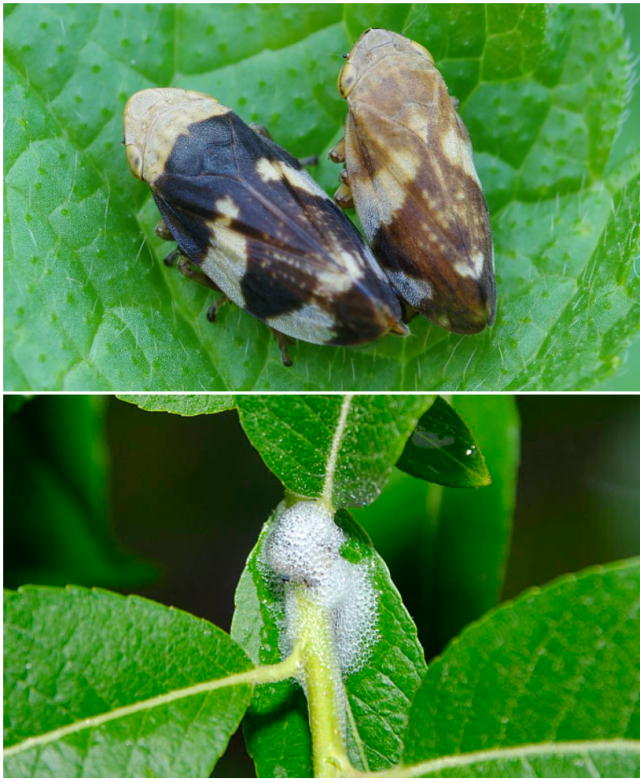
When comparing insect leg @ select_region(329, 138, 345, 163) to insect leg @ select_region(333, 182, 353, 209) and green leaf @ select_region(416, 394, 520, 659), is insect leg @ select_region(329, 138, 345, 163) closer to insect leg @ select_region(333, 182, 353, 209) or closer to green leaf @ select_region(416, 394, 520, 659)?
insect leg @ select_region(333, 182, 353, 209)

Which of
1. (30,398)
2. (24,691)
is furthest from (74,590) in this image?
(30,398)

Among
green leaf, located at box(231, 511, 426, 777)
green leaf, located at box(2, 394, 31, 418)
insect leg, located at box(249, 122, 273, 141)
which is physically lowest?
green leaf, located at box(231, 511, 426, 777)

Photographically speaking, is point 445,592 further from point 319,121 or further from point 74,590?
point 319,121

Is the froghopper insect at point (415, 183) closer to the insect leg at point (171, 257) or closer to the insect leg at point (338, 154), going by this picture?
the insect leg at point (338, 154)

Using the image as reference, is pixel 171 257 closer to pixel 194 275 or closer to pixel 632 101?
pixel 194 275

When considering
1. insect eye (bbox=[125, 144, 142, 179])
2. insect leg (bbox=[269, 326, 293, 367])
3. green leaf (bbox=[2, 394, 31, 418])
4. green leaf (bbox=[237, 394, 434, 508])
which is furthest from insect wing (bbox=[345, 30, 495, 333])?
green leaf (bbox=[2, 394, 31, 418])

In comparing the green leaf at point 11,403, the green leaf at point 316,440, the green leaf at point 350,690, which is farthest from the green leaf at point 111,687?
the green leaf at point 11,403
